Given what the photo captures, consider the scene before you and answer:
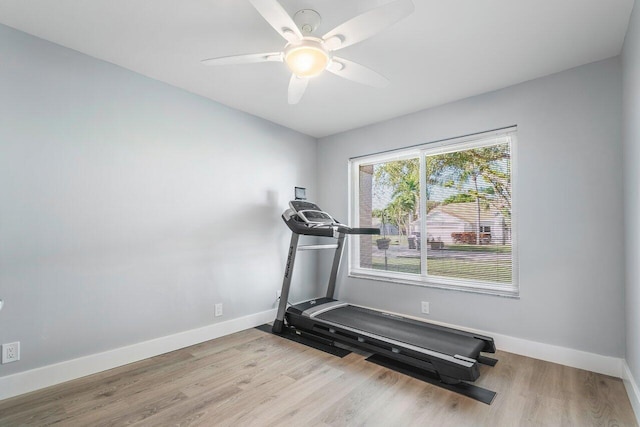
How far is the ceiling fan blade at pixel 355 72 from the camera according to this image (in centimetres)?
200

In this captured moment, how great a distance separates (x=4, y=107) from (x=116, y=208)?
3.09 feet

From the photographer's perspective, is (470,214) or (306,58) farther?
(470,214)

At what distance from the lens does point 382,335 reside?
2.75m

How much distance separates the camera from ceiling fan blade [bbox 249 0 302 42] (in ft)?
4.90

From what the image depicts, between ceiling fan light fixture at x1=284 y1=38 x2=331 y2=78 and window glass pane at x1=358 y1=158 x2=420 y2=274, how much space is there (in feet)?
7.11

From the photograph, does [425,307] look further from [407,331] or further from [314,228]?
[314,228]

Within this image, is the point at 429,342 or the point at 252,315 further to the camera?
the point at 252,315

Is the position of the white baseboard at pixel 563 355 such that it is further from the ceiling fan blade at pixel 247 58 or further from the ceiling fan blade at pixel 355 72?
the ceiling fan blade at pixel 247 58

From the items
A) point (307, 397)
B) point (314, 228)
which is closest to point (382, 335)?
point (307, 397)

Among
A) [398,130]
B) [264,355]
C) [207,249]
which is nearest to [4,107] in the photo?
[207,249]

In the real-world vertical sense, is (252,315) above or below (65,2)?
below

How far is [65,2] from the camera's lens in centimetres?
192

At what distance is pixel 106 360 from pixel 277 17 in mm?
2777

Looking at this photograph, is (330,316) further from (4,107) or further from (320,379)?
(4,107)
